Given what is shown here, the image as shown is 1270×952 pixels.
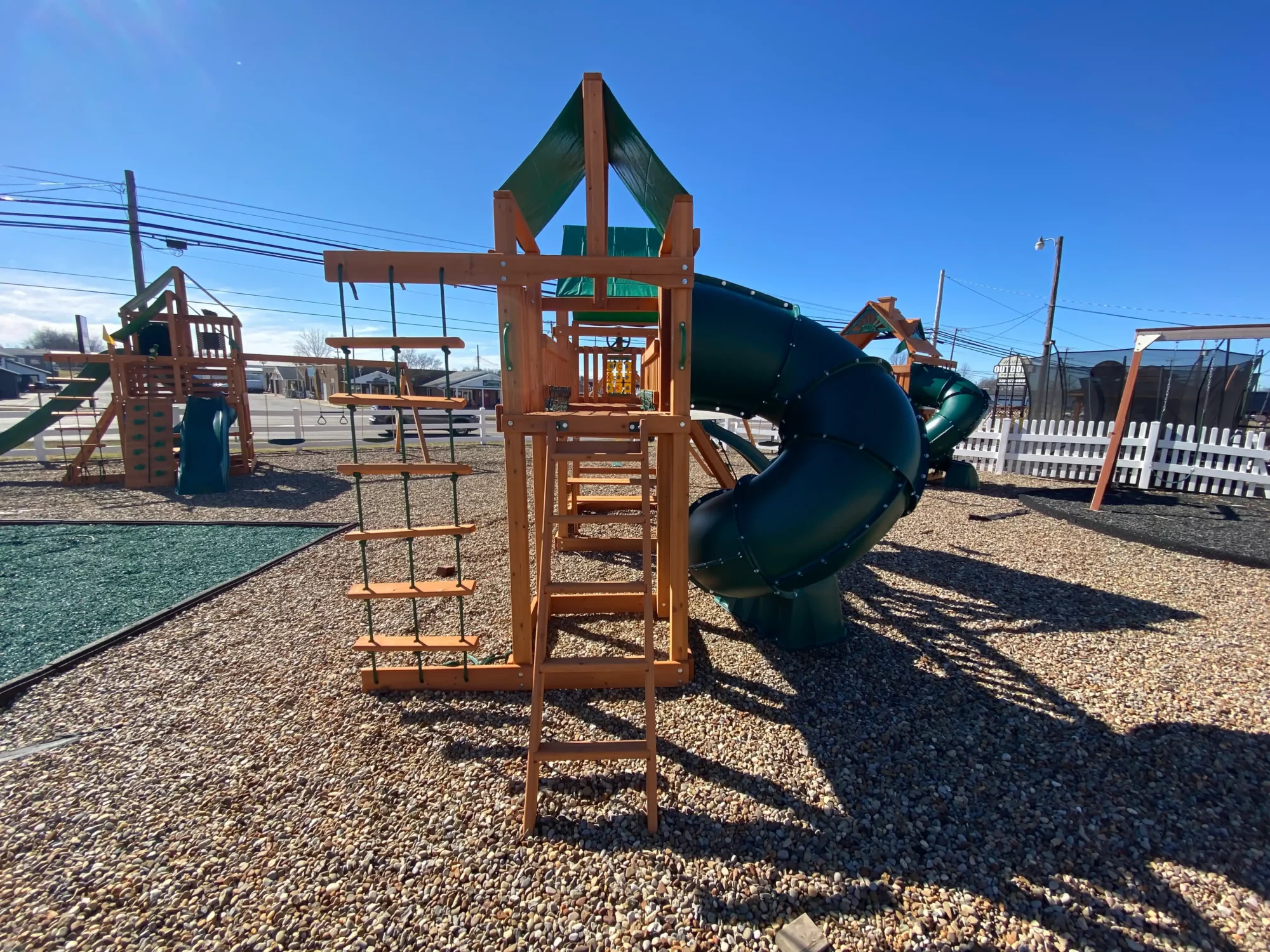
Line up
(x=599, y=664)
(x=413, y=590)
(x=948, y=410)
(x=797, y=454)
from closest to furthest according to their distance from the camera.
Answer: (x=599, y=664) < (x=413, y=590) < (x=797, y=454) < (x=948, y=410)

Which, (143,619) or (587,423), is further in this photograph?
(143,619)

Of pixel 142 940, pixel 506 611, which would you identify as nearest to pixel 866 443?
pixel 506 611

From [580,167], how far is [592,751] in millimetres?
4005

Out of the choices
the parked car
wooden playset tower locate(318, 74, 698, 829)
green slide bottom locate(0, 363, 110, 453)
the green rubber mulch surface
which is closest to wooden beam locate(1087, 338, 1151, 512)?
wooden playset tower locate(318, 74, 698, 829)

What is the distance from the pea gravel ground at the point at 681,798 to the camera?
181 centimetres

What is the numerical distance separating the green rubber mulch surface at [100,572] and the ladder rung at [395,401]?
2.95m

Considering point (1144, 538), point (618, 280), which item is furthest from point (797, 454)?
point (1144, 538)

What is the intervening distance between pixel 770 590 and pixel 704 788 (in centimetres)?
133

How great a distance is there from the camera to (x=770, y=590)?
3344mm

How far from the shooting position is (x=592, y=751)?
2.33 m

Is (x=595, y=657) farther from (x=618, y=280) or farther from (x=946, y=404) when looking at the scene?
(x=946, y=404)

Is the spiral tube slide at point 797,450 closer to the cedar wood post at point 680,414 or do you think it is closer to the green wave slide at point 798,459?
the green wave slide at point 798,459

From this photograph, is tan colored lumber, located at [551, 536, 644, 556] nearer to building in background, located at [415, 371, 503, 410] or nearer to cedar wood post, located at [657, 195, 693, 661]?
cedar wood post, located at [657, 195, 693, 661]

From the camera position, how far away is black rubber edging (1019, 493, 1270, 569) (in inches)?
212
